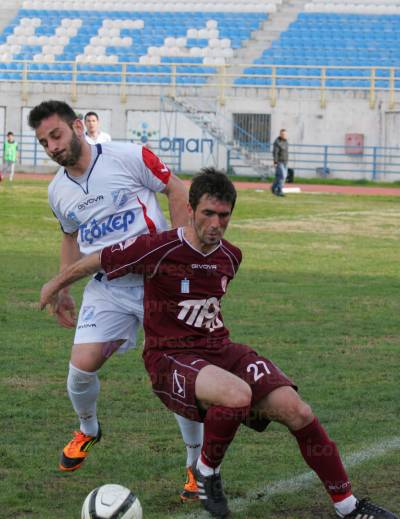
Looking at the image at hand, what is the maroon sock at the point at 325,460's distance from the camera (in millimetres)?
4992

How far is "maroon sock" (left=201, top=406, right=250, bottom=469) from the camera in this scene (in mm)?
4973

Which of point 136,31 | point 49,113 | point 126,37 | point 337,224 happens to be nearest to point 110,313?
point 49,113

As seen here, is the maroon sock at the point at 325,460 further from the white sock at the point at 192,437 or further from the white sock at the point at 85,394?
the white sock at the point at 85,394

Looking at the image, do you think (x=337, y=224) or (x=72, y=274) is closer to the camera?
(x=72, y=274)

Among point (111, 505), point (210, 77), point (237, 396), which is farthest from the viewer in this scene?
point (210, 77)

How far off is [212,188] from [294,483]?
5.44 feet

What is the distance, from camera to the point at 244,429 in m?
6.86

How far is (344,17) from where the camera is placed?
42031 millimetres

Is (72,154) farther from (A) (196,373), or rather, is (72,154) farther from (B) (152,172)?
(A) (196,373)

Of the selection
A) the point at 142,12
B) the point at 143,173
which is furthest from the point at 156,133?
the point at 143,173

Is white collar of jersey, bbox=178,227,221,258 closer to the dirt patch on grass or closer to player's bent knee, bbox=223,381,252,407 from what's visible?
player's bent knee, bbox=223,381,252,407

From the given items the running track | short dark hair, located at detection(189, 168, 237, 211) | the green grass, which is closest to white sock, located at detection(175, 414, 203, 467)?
the green grass

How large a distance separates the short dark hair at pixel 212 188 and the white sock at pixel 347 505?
1.49 metres

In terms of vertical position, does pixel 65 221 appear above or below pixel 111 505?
above
